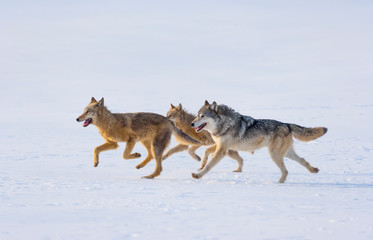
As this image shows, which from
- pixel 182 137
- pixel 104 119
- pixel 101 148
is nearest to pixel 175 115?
pixel 182 137

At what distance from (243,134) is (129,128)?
2.56 m

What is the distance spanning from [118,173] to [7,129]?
18.1 m

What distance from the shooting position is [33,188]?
29.6ft

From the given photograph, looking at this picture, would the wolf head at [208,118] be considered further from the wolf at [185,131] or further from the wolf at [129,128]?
the wolf at [185,131]

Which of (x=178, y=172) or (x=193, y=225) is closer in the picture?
(x=193, y=225)

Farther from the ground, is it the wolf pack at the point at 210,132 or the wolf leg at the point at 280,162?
the wolf pack at the point at 210,132

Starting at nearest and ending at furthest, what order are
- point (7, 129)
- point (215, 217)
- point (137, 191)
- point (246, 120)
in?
point (215, 217) < point (137, 191) < point (246, 120) < point (7, 129)

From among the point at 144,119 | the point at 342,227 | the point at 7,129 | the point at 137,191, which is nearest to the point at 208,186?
the point at 137,191

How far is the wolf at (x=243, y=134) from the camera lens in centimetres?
966

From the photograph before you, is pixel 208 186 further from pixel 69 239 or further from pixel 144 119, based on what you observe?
pixel 69 239

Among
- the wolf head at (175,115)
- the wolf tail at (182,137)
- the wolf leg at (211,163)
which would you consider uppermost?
the wolf head at (175,115)

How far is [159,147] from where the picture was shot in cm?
1066

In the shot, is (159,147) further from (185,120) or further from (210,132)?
(185,120)

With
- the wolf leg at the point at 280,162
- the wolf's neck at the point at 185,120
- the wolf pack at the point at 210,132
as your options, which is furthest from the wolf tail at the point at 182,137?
the wolf leg at the point at 280,162
